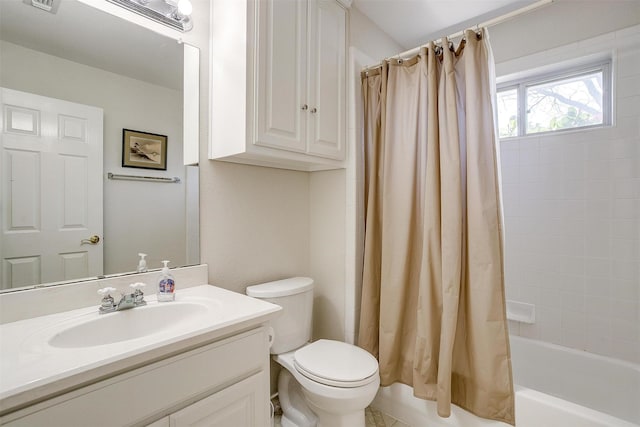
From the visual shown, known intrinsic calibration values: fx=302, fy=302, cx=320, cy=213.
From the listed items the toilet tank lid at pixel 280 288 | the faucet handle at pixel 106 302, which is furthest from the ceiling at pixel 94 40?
the toilet tank lid at pixel 280 288

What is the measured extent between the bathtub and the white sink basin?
1284mm

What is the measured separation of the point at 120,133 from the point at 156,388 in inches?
39.2

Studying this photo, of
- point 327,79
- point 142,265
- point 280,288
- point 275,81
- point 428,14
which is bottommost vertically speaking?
point 280,288

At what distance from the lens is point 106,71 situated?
1225 mm

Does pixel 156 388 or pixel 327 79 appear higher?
pixel 327 79

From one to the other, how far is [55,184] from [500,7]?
8.50ft

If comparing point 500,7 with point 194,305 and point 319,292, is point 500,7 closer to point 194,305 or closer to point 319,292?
point 319,292

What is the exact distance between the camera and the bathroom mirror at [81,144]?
40.2 inches

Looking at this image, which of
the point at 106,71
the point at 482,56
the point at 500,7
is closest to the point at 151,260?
the point at 106,71

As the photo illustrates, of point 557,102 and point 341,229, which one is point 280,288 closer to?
point 341,229

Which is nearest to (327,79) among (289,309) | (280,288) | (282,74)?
(282,74)

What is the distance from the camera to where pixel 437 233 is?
60.9 inches

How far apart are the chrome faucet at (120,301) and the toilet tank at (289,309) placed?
54cm

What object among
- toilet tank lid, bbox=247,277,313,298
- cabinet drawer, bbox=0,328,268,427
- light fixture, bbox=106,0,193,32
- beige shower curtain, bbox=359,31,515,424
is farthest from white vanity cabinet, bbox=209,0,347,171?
cabinet drawer, bbox=0,328,268,427
